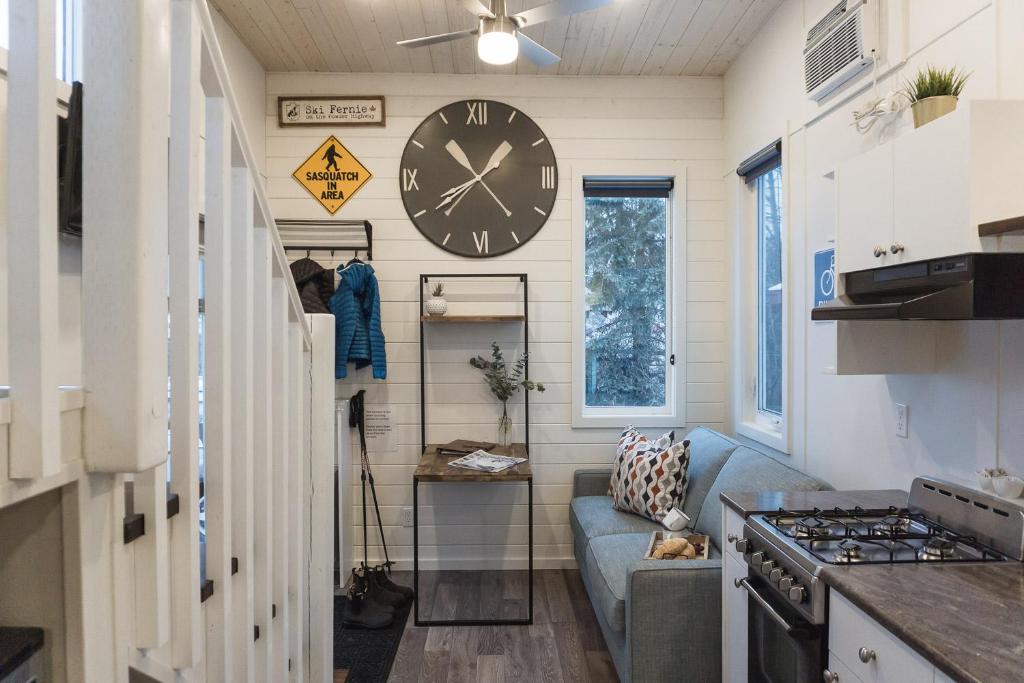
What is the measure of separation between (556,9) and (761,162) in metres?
1.47

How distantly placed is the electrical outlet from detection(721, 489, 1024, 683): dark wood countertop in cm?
67

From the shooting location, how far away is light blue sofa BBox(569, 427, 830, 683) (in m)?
2.10

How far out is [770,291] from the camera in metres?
3.14

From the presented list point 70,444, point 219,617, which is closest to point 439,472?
point 219,617

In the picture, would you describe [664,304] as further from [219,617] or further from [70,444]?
[70,444]

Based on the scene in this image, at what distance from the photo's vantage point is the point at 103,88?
30.8 inches

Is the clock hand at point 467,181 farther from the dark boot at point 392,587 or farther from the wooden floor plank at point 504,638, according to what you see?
the wooden floor plank at point 504,638

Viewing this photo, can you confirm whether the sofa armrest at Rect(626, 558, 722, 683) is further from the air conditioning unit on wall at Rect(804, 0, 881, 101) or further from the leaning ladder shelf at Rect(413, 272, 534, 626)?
the air conditioning unit on wall at Rect(804, 0, 881, 101)

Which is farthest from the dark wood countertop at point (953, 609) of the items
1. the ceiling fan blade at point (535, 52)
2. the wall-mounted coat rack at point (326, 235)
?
the wall-mounted coat rack at point (326, 235)

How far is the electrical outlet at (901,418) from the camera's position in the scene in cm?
200

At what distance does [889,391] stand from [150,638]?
7.39ft

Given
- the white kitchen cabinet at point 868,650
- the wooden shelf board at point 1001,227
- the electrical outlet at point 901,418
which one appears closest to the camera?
the white kitchen cabinet at point 868,650

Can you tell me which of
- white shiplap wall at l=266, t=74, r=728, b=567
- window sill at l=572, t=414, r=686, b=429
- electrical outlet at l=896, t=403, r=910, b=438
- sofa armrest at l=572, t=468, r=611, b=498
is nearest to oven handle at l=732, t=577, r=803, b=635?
electrical outlet at l=896, t=403, r=910, b=438

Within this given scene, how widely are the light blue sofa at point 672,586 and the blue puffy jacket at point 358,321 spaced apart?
154 centimetres
